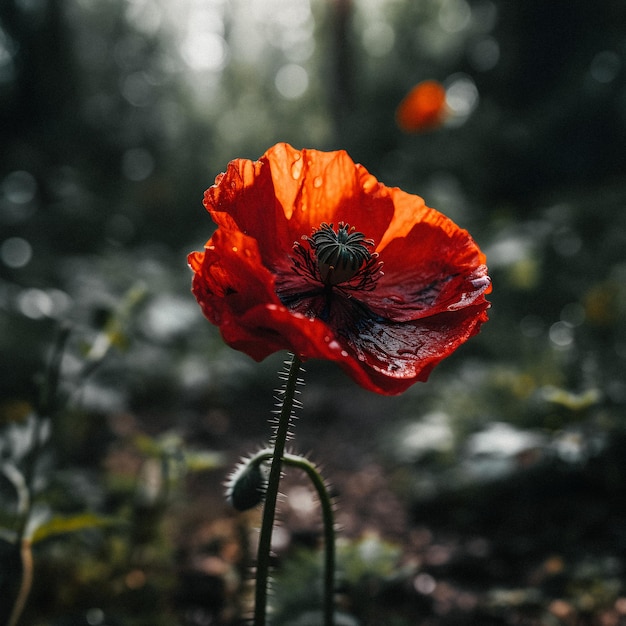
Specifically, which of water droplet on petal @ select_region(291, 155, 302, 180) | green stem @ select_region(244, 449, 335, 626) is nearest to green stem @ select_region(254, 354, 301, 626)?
green stem @ select_region(244, 449, 335, 626)

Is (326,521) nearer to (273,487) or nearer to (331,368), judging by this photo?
(273,487)

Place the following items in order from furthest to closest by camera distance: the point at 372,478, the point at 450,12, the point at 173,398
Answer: the point at 450,12
the point at 173,398
the point at 372,478

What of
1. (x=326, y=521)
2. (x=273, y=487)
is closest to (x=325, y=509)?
(x=326, y=521)

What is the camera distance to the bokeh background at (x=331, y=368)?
A: 6.81 feet

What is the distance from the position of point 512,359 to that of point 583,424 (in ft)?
5.22

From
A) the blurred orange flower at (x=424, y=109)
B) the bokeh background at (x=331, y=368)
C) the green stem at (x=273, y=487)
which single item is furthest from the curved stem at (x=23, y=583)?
the blurred orange flower at (x=424, y=109)

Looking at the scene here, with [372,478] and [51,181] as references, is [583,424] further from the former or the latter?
[51,181]

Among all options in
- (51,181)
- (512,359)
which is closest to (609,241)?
(512,359)

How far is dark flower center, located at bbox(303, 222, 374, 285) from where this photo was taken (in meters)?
1.15

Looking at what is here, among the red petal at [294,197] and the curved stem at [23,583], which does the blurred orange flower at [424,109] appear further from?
the curved stem at [23,583]

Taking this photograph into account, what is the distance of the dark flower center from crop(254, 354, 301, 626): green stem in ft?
0.60

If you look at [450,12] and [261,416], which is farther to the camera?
[450,12]

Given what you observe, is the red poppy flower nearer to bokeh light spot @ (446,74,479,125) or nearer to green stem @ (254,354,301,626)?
green stem @ (254,354,301,626)

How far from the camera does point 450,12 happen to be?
12836mm
